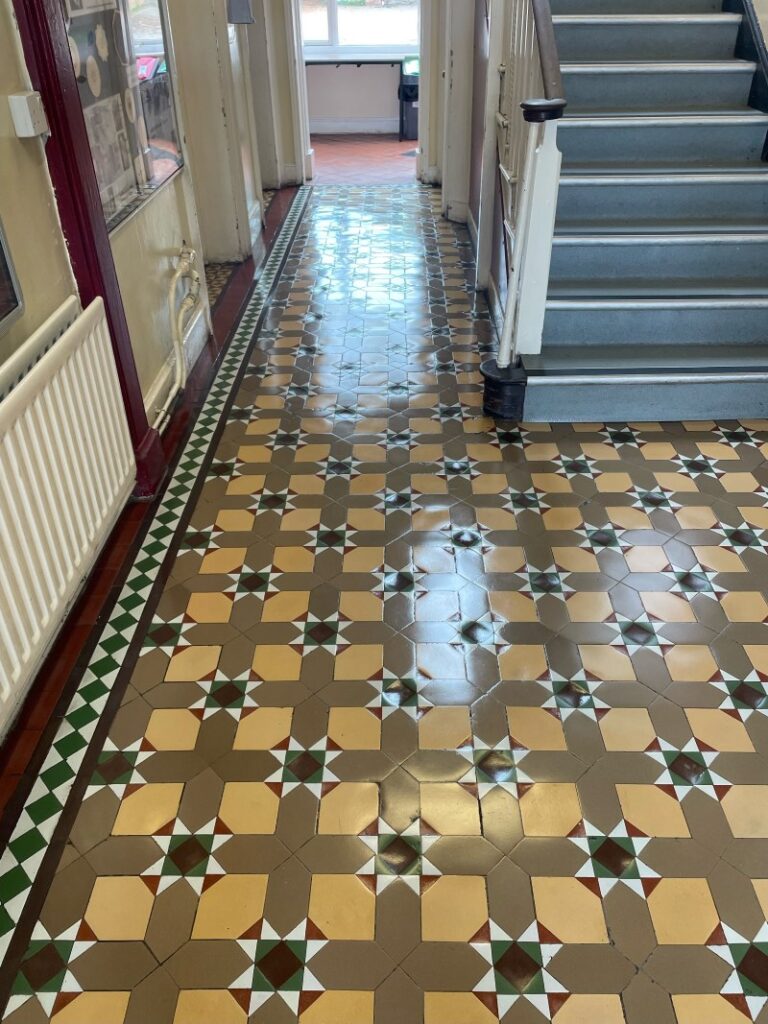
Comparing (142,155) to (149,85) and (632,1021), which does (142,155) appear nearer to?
(149,85)

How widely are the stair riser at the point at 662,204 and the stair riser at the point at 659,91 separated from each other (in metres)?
0.57

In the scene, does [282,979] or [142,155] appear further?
[142,155]

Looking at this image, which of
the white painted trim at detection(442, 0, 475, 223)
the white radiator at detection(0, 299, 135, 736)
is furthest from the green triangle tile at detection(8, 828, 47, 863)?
the white painted trim at detection(442, 0, 475, 223)

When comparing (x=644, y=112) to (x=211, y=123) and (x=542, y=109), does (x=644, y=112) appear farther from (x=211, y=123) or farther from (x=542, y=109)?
(x=211, y=123)

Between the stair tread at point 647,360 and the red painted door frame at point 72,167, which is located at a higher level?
the red painted door frame at point 72,167

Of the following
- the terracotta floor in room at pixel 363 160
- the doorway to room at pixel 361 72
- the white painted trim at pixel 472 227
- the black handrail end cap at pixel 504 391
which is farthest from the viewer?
the doorway to room at pixel 361 72

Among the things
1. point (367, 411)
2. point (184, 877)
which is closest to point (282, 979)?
point (184, 877)

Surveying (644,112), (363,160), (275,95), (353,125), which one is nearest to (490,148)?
(644,112)

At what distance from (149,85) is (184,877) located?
3.47 m

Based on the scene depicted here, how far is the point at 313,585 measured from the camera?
2.89 metres

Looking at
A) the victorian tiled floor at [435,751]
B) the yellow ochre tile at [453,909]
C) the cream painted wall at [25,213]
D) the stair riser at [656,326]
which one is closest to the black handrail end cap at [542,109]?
the stair riser at [656,326]

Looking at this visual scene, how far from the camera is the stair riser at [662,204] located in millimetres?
4070

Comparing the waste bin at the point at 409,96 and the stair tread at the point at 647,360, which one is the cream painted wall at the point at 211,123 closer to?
the stair tread at the point at 647,360

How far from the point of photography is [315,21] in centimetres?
988
